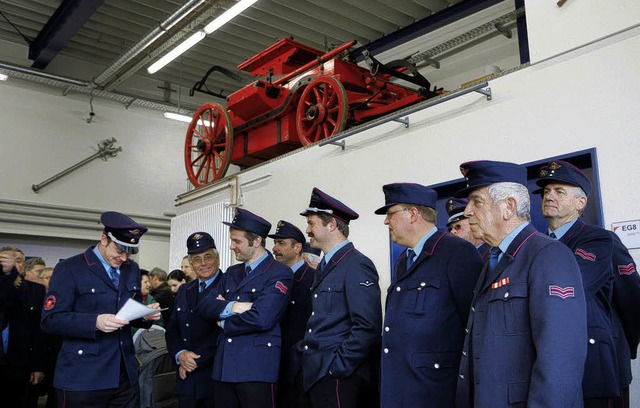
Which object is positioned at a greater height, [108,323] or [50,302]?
[50,302]

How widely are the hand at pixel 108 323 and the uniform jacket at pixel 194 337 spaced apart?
725 millimetres

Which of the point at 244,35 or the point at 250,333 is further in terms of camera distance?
the point at 244,35

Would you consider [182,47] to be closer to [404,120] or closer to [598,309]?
[404,120]

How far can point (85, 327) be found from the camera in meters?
2.95

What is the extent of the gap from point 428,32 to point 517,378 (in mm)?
7508

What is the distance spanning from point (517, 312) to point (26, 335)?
4.19m

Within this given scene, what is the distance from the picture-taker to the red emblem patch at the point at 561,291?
178 cm

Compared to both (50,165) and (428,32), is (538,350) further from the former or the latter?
(50,165)

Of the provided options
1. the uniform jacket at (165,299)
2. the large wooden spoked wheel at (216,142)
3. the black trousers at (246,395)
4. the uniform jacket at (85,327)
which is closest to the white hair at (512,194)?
the black trousers at (246,395)

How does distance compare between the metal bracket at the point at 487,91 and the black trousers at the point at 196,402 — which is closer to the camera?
the black trousers at the point at 196,402

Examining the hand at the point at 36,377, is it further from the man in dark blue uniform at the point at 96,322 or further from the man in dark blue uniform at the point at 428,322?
the man in dark blue uniform at the point at 428,322

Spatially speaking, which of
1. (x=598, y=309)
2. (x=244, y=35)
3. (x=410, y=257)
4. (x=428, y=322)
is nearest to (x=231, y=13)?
(x=244, y=35)

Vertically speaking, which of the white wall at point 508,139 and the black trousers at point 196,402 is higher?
the white wall at point 508,139

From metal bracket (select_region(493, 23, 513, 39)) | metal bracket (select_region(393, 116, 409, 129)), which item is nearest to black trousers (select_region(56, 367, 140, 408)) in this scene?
metal bracket (select_region(393, 116, 409, 129))
